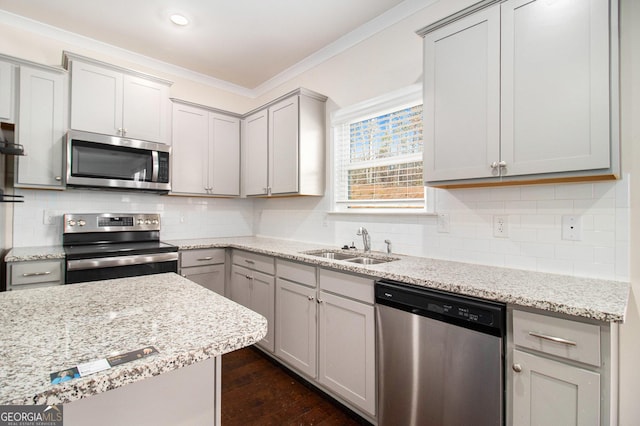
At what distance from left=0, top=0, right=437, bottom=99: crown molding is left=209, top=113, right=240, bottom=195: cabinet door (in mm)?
598

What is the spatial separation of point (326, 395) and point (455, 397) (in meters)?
1.05

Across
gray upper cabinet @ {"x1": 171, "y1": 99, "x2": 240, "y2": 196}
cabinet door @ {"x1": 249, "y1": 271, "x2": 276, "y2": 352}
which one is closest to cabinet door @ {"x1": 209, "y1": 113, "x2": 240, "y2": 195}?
gray upper cabinet @ {"x1": 171, "y1": 99, "x2": 240, "y2": 196}

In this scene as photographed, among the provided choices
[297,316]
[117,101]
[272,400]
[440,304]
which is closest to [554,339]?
[440,304]

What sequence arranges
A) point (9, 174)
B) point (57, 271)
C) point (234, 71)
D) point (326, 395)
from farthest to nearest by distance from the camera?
point (234, 71)
point (9, 174)
point (57, 271)
point (326, 395)

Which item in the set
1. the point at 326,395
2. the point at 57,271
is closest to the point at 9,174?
the point at 57,271

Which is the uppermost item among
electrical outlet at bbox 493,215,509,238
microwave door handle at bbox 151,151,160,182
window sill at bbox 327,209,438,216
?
microwave door handle at bbox 151,151,160,182

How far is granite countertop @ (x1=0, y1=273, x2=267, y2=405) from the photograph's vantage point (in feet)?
2.06

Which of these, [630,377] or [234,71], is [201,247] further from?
[630,377]

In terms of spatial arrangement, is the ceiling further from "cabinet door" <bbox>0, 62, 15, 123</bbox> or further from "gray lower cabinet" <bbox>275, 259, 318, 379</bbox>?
"gray lower cabinet" <bbox>275, 259, 318, 379</bbox>

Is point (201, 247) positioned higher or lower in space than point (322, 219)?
lower

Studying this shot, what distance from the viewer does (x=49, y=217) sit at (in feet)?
9.18

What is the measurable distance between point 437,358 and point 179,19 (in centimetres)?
311

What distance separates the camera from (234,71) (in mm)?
3637

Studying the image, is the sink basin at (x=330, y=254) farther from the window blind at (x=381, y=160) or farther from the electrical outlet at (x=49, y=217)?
the electrical outlet at (x=49, y=217)
